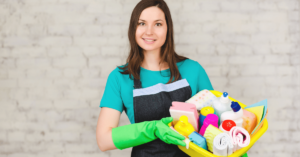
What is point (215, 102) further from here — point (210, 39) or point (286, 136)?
point (286, 136)

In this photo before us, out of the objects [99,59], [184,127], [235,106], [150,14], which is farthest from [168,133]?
[99,59]

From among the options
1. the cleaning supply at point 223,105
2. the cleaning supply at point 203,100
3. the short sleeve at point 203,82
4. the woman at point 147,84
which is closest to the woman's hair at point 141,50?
the woman at point 147,84

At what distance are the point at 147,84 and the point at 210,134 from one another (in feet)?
1.72

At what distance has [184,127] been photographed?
88 centimetres

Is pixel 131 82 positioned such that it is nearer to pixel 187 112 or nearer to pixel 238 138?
pixel 187 112

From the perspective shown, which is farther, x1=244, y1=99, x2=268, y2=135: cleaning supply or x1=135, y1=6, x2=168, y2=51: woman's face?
x1=135, y1=6, x2=168, y2=51: woman's face

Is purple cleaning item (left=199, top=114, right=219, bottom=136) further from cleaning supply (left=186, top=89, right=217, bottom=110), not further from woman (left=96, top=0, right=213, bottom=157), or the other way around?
woman (left=96, top=0, right=213, bottom=157)

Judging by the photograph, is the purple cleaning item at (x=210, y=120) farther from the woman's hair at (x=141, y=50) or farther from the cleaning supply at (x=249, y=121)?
the woman's hair at (x=141, y=50)

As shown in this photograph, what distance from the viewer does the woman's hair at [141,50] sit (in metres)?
1.20

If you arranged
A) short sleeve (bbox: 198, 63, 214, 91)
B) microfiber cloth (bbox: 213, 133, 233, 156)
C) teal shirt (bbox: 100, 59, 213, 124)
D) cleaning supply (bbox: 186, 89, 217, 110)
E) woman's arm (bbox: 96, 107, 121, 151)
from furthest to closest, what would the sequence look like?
short sleeve (bbox: 198, 63, 214, 91)
teal shirt (bbox: 100, 59, 213, 124)
woman's arm (bbox: 96, 107, 121, 151)
cleaning supply (bbox: 186, 89, 217, 110)
microfiber cloth (bbox: 213, 133, 233, 156)

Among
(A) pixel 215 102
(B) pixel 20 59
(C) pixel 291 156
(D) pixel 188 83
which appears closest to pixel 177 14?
(D) pixel 188 83

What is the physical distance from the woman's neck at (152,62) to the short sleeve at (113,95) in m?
0.20

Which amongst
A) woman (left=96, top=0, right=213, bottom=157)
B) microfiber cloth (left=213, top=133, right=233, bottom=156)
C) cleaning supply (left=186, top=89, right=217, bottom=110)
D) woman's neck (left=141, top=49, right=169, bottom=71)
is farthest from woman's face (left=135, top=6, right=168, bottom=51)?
microfiber cloth (left=213, top=133, right=233, bottom=156)

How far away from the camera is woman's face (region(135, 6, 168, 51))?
46.6 inches
